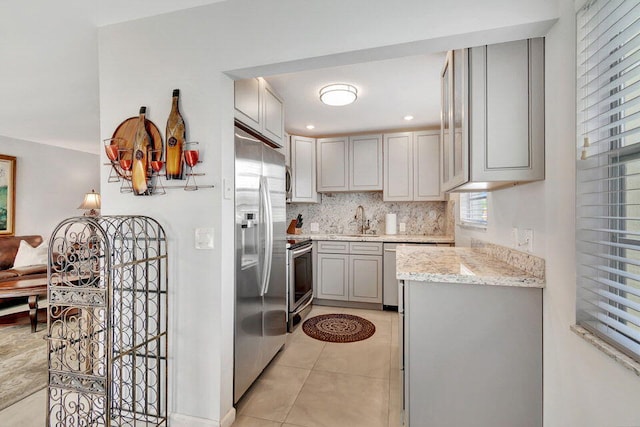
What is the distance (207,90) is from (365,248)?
280 centimetres

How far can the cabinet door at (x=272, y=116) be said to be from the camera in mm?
2451

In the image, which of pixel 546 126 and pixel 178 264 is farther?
pixel 178 264

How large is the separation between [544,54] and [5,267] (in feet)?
20.6

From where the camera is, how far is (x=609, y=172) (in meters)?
1.04

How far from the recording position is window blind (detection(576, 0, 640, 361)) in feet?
3.03

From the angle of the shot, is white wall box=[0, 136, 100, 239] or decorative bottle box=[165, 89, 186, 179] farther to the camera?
white wall box=[0, 136, 100, 239]

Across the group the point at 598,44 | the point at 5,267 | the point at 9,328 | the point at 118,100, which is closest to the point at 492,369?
the point at 598,44

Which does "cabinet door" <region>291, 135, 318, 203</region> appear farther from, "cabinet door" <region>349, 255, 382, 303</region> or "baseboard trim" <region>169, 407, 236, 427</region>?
"baseboard trim" <region>169, 407, 236, 427</region>

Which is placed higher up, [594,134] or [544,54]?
[544,54]

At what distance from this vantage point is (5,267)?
411 centimetres

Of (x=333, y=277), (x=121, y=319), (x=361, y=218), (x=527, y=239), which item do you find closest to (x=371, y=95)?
(x=527, y=239)

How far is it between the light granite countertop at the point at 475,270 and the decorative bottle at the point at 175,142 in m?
1.38

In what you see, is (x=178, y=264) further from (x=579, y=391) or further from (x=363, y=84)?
(x=363, y=84)

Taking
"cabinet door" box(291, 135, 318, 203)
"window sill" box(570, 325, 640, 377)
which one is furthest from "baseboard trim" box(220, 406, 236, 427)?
"cabinet door" box(291, 135, 318, 203)
